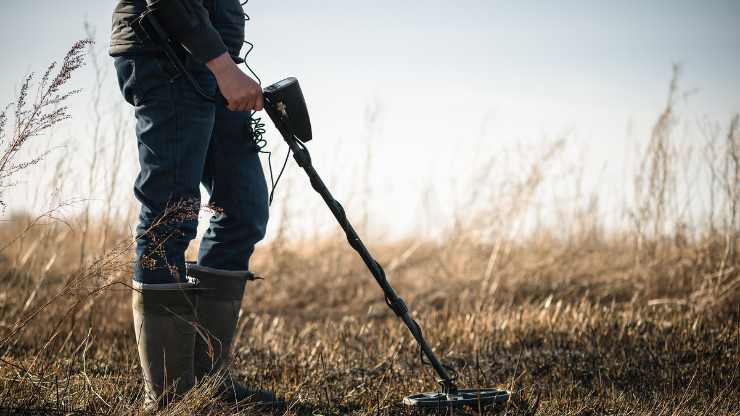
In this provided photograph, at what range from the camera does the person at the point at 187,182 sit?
1.97 metres

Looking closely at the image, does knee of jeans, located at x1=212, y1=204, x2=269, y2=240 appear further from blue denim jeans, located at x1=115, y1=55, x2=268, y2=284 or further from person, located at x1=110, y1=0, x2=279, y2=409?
blue denim jeans, located at x1=115, y1=55, x2=268, y2=284

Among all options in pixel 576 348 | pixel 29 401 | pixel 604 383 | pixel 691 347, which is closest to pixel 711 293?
pixel 691 347

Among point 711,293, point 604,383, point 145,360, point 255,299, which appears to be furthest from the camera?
point 255,299

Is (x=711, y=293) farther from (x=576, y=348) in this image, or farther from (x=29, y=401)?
(x=29, y=401)

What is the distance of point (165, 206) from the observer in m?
2.00

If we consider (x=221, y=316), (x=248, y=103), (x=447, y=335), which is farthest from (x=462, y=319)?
(x=248, y=103)

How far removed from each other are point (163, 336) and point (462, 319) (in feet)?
7.95

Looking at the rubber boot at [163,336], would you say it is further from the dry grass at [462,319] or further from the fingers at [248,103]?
the fingers at [248,103]

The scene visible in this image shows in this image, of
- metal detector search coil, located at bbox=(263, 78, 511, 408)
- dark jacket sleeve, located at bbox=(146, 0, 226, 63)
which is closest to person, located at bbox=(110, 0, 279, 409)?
dark jacket sleeve, located at bbox=(146, 0, 226, 63)

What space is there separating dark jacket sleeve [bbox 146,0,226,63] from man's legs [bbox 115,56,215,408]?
105 millimetres

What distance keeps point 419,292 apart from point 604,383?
3.13 meters

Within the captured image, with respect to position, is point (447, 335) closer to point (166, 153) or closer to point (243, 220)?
point (243, 220)

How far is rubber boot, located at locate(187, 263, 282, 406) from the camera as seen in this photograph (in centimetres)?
227

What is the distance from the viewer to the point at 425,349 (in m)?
2.31
